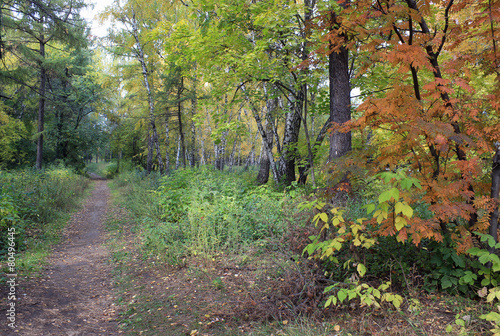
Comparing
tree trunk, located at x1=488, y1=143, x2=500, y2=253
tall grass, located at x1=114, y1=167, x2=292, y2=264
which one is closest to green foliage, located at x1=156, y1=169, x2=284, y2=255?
tall grass, located at x1=114, y1=167, x2=292, y2=264

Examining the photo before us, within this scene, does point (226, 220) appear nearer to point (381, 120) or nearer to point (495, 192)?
point (381, 120)

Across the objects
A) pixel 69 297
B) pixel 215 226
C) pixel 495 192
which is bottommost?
pixel 69 297

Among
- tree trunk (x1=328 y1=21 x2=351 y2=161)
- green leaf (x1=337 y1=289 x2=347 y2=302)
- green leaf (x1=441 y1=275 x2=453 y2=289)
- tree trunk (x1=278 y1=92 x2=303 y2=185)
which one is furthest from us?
tree trunk (x1=278 y1=92 x2=303 y2=185)

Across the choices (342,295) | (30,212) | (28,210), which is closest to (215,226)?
(342,295)

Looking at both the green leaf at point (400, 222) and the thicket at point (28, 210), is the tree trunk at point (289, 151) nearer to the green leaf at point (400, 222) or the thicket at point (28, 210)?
the green leaf at point (400, 222)

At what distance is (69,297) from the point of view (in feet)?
13.7

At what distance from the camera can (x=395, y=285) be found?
3146 mm

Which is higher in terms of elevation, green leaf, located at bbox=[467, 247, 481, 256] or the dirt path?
green leaf, located at bbox=[467, 247, 481, 256]

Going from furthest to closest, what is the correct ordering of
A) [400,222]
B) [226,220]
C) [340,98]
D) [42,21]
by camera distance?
1. [42,21]
2. [226,220]
3. [340,98]
4. [400,222]

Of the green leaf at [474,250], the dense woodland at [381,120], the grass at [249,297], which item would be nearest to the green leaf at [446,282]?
the dense woodland at [381,120]

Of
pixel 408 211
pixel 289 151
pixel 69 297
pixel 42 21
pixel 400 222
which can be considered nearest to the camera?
pixel 408 211

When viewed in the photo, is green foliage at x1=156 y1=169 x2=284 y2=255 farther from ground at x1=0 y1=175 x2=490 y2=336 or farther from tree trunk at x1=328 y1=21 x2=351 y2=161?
tree trunk at x1=328 y1=21 x2=351 y2=161

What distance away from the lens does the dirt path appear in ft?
10.8

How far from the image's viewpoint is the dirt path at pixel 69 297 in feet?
10.8
